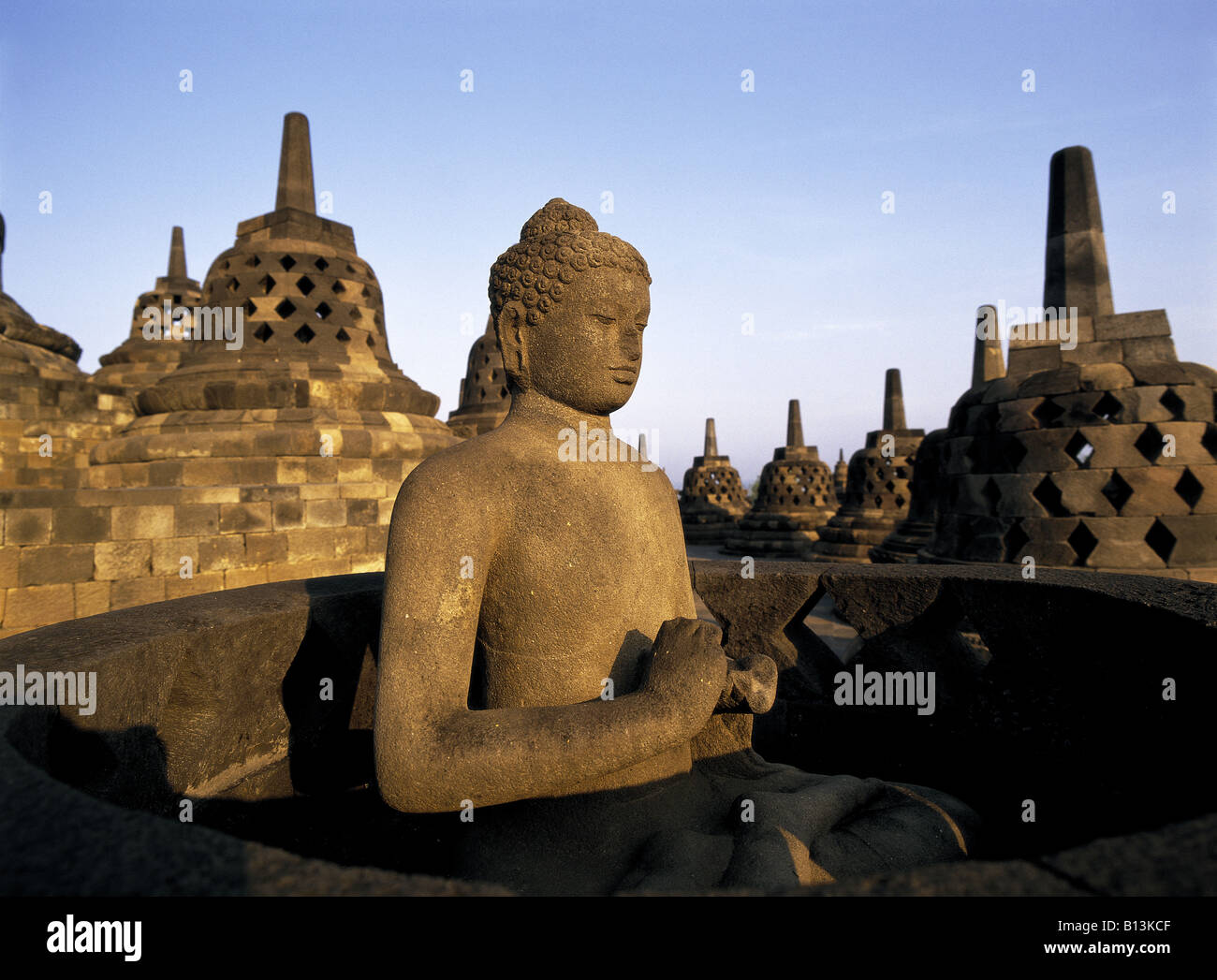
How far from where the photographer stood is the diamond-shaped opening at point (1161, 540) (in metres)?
5.50

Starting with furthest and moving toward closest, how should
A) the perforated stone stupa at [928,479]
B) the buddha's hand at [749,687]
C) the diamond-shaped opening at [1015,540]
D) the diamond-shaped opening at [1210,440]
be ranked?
the perforated stone stupa at [928,479] → the diamond-shaped opening at [1015,540] → the diamond-shaped opening at [1210,440] → the buddha's hand at [749,687]

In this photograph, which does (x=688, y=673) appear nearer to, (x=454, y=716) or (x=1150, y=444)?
(x=454, y=716)

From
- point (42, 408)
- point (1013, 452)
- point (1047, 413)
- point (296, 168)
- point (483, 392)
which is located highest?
point (296, 168)

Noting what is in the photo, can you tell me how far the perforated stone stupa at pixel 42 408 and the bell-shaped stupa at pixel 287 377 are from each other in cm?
391

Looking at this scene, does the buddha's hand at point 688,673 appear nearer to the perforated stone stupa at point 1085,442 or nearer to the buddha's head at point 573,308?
the buddha's head at point 573,308

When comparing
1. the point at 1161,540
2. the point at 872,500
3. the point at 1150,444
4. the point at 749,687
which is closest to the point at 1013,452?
the point at 1150,444

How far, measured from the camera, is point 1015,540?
6219 millimetres

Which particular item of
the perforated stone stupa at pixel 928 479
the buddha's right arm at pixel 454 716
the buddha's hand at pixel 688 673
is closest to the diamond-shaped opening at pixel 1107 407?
the perforated stone stupa at pixel 928 479

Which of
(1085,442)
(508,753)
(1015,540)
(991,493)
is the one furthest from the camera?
(991,493)

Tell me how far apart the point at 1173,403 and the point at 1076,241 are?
232 cm

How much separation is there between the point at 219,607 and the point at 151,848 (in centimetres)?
155

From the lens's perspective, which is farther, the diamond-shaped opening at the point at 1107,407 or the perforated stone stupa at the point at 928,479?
the perforated stone stupa at the point at 928,479

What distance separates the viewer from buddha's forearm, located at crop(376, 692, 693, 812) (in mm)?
1523

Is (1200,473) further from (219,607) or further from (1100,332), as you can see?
(219,607)
